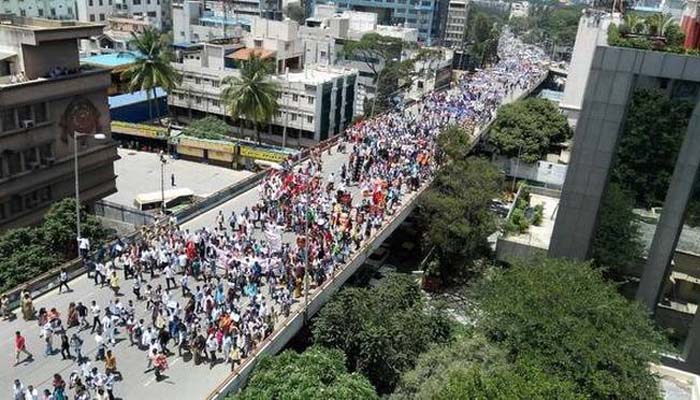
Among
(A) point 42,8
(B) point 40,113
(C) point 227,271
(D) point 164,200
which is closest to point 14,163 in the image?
(B) point 40,113

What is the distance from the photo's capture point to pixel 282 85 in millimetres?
70188

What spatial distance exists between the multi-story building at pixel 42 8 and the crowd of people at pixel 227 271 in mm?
64629

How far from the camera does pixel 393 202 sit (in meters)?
37.7

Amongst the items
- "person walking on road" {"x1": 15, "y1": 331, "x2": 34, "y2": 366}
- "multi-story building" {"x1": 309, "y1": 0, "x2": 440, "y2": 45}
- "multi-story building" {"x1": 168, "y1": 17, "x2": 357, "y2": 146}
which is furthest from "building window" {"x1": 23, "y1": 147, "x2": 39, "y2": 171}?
"multi-story building" {"x1": 309, "y1": 0, "x2": 440, "y2": 45}

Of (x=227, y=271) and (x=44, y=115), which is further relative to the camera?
(x=44, y=115)

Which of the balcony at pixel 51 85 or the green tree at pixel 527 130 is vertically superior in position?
the balcony at pixel 51 85

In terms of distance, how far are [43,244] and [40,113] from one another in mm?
8078

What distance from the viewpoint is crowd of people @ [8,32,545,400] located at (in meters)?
22.0

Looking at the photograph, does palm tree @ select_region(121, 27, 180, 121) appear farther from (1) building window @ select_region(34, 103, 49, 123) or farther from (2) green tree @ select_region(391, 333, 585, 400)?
(2) green tree @ select_region(391, 333, 585, 400)

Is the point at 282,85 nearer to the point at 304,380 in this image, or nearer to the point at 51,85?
the point at 51,85

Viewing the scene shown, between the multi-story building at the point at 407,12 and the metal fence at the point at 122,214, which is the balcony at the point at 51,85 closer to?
the metal fence at the point at 122,214

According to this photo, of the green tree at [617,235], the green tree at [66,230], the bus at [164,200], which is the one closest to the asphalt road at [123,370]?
the green tree at [66,230]

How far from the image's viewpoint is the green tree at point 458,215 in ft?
130

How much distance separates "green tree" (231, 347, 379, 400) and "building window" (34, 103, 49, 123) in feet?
68.4
